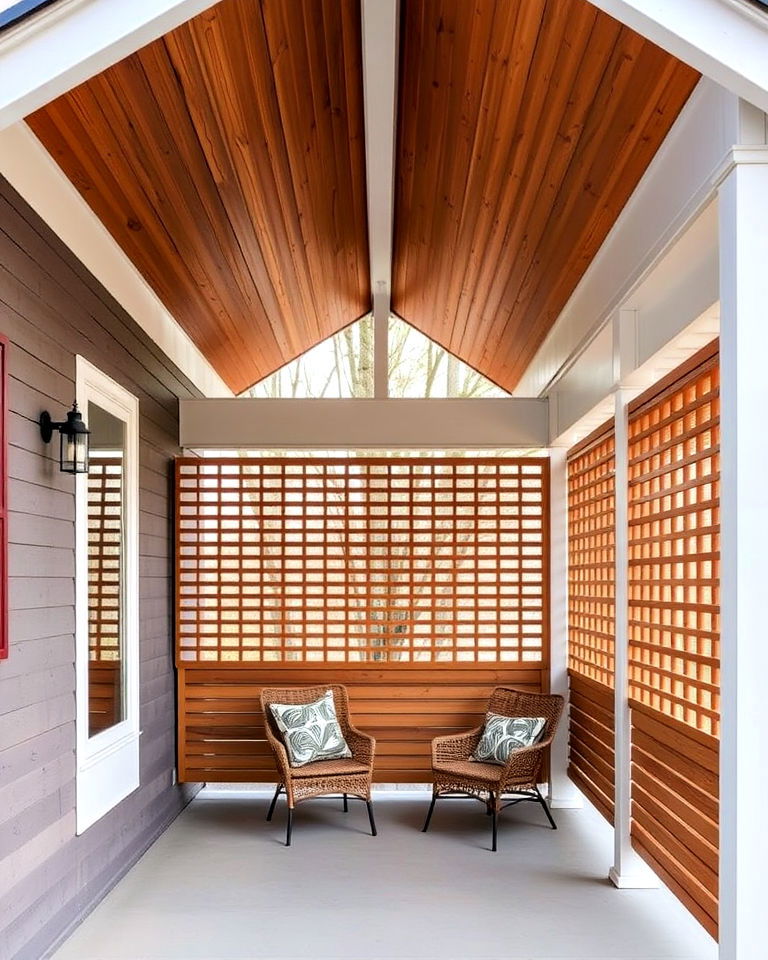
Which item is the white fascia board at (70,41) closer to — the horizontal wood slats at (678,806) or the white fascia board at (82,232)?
the white fascia board at (82,232)

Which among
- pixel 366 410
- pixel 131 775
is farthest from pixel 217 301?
pixel 131 775

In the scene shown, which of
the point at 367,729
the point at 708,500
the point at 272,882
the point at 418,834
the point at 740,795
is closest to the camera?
the point at 740,795

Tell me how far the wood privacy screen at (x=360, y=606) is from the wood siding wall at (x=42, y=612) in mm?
1405

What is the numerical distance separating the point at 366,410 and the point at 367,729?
202 centimetres

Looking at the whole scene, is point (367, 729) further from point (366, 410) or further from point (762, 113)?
point (762, 113)

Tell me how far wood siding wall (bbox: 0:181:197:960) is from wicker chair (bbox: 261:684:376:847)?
35.4 inches

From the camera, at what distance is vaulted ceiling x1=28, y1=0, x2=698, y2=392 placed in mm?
3117

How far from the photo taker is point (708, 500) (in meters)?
3.28

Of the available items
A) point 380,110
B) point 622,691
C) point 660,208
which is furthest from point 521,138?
point 622,691

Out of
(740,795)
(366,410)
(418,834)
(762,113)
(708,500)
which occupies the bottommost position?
(418,834)

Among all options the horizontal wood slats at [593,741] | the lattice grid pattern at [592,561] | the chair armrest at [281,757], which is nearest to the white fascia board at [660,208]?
the lattice grid pattern at [592,561]

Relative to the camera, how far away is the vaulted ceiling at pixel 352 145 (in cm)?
312

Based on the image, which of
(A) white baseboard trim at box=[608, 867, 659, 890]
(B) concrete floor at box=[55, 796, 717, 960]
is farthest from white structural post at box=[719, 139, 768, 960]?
(A) white baseboard trim at box=[608, 867, 659, 890]

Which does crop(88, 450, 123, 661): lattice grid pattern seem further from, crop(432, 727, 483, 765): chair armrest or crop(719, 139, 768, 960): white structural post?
crop(719, 139, 768, 960): white structural post
